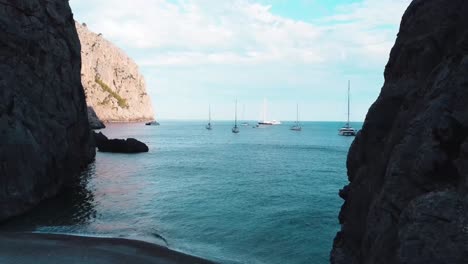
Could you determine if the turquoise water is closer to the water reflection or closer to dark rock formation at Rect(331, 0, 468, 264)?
the water reflection

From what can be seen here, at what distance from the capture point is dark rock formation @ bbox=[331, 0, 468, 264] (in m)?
11.1

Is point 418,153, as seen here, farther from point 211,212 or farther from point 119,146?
point 119,146

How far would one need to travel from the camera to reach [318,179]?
5922 centimetres

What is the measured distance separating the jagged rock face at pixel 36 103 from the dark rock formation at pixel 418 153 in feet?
85.8

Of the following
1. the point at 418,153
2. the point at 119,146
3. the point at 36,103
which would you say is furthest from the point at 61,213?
the point at 119,146

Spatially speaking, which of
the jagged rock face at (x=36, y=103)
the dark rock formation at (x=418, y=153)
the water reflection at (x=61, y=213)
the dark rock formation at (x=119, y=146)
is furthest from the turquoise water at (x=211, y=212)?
the dark rock formation at (x=119, y=146)

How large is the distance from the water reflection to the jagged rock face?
834 mm

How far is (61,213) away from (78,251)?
12.2 meters

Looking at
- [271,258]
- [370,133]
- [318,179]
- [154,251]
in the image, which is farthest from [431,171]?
[318,179]

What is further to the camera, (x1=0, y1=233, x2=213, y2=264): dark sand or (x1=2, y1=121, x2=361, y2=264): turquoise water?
(x1=2, y1=121, x2=361, y2=264): turquoise water

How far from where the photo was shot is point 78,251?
2356 centimetres

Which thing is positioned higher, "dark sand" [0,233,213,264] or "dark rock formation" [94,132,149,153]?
"dark rock formation" [94,132,149,153]

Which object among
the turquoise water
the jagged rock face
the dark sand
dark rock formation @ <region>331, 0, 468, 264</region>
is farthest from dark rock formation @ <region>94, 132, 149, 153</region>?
dark rock formation @ <region>331, 0, 468, 264</region>

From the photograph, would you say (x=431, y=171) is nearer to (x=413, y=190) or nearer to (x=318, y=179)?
(x=413, y=190)
